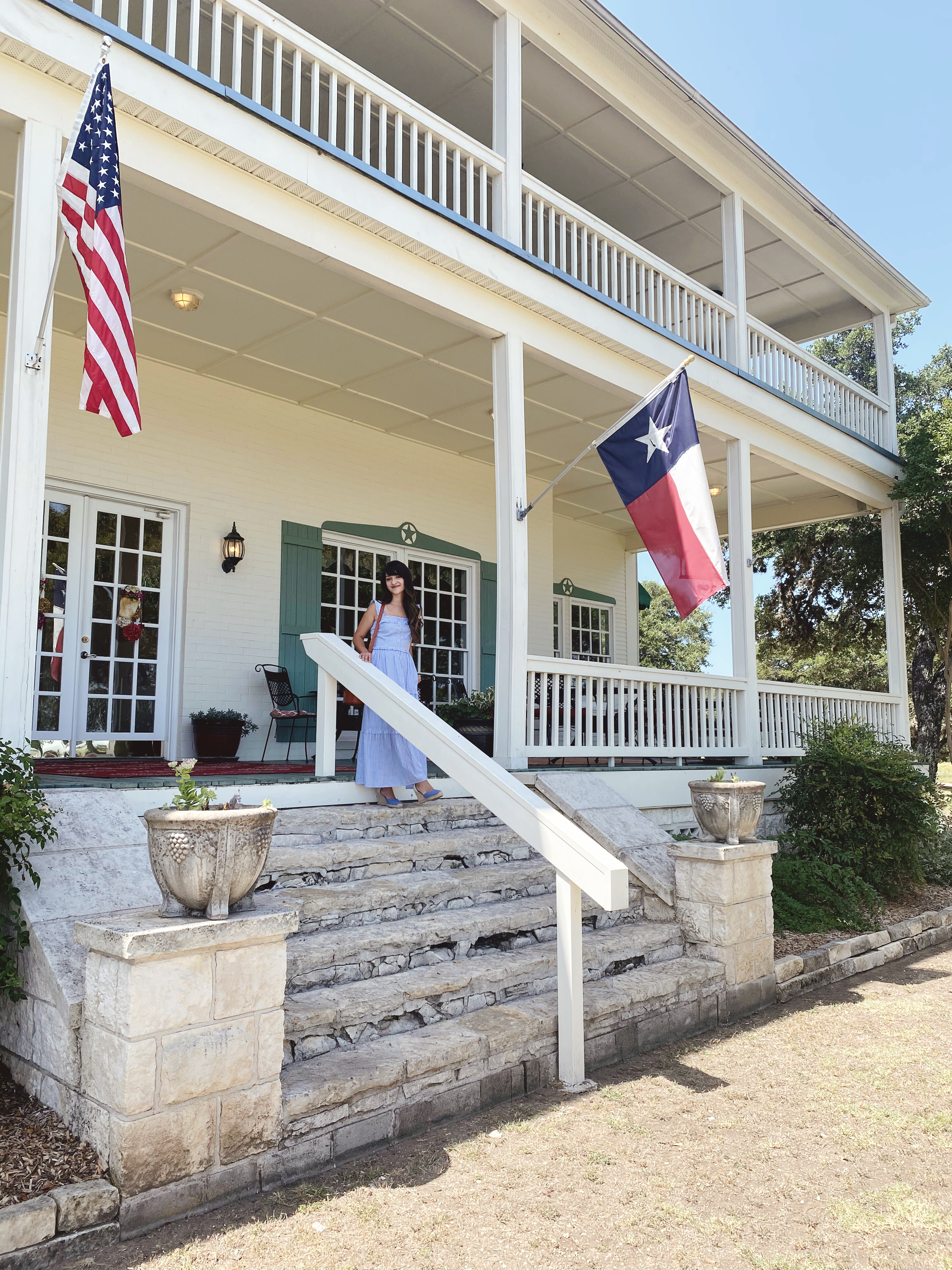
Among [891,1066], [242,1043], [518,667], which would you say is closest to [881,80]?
[518,667]

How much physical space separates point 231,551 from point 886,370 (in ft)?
28.7

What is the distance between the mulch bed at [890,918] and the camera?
5898mm

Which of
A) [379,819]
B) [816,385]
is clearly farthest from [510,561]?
[816,385]

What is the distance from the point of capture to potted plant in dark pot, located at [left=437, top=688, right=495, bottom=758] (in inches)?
301

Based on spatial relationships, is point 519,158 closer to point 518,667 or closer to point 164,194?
point 164,194

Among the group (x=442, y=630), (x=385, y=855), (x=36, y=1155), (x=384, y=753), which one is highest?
(x=442, y=630)

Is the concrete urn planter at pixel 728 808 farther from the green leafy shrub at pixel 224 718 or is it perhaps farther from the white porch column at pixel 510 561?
the green leafy shrub at pixel 224 718

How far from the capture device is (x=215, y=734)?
7848mm

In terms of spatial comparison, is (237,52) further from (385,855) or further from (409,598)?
(385,855)

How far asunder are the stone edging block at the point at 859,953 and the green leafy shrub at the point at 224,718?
4715 millimetres

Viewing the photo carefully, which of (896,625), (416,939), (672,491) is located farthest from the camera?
(896,625)

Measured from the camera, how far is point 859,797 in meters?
7.76

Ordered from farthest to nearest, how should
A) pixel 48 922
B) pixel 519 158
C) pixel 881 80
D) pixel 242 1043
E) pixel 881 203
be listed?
pixel 881 203
pixel 881 80
pixel 519 158
pixel 48 922
pixel 242 1043

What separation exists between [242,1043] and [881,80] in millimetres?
30043
